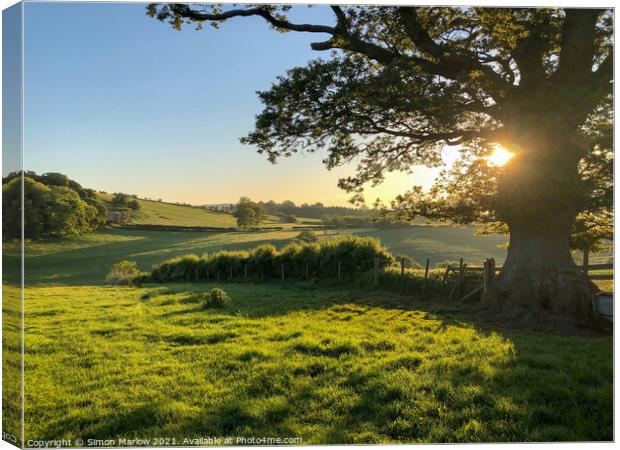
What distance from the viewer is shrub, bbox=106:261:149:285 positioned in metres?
7.70

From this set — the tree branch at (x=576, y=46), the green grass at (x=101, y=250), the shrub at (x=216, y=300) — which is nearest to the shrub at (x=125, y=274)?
the green grass at (x=101, y=250)

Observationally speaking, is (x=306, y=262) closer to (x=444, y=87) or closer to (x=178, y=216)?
(x=178, y=216)

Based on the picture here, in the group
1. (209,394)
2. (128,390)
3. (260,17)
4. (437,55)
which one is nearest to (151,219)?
(128,390)

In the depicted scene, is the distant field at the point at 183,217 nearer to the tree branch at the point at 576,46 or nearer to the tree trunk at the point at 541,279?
the tree trunk at the point at 541,279

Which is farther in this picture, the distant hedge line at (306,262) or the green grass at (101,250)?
the distant hedge line at (306,262)

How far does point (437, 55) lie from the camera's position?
267 inches

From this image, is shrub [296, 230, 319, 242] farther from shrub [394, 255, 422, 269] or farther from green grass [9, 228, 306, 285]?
shrub [394, 255, 422, 269]

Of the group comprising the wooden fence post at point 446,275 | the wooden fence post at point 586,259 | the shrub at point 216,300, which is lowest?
the shrub at point 216,300

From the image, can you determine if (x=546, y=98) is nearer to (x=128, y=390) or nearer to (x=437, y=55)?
(x=437, y=55)

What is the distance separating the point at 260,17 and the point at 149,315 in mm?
6297

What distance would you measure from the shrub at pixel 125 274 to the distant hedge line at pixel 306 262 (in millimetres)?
4169

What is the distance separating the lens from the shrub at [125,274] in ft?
25.3

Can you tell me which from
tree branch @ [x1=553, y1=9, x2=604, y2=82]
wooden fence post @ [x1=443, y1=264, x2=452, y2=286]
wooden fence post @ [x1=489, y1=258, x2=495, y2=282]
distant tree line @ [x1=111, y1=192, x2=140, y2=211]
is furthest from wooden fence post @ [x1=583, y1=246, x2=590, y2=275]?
distant tree line @ [x1=111, y1=192, x2=140, y2=211]

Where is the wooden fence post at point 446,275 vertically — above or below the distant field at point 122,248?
below
